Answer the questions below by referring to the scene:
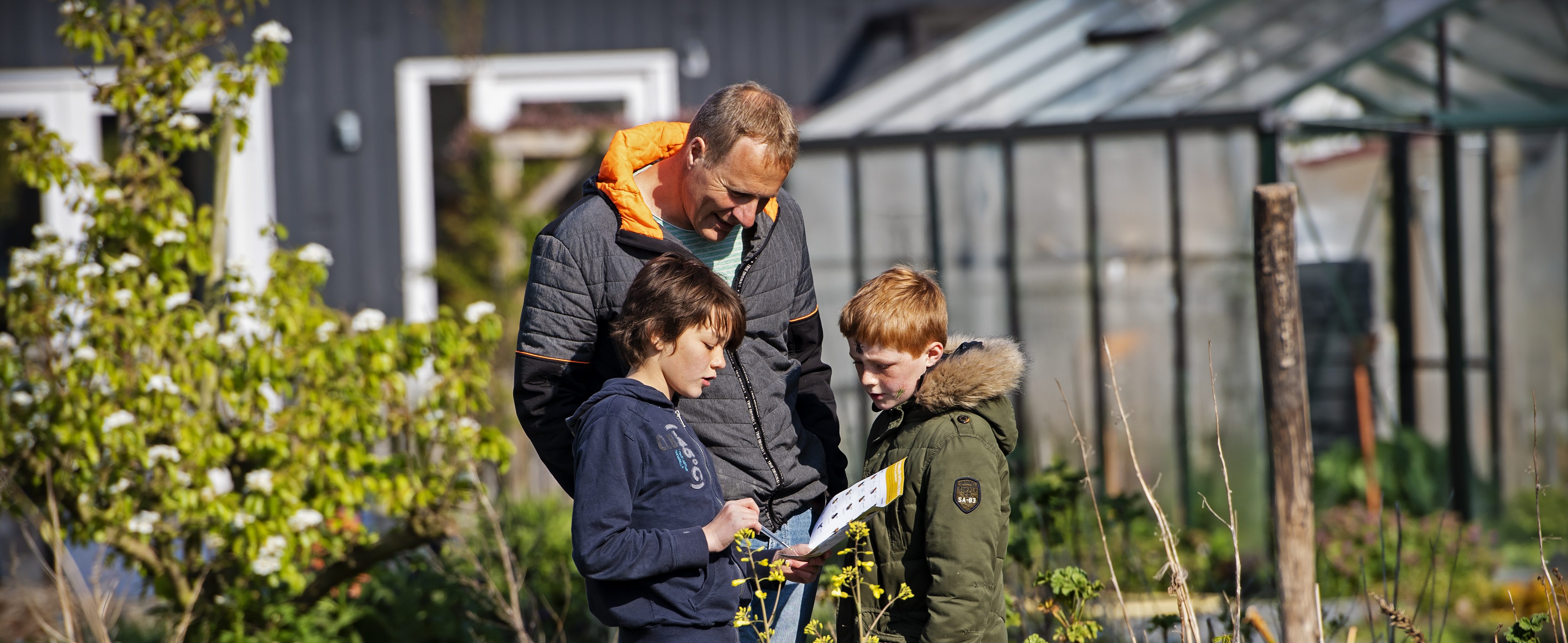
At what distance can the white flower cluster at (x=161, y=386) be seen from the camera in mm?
2895

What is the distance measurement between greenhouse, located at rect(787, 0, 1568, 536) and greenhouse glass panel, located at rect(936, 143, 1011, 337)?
0.01 m

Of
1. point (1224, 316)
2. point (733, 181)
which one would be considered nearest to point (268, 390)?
point (733, 181)

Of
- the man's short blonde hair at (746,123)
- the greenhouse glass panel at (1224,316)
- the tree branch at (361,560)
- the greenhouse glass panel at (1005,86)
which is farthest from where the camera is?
the greenhouse glass panel at (1005,86)

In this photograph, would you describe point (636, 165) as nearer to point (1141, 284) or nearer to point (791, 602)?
point (791, 602)

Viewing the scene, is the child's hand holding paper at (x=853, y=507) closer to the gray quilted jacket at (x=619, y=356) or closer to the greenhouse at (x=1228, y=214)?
the gray quilted jacket at (x=619, y=356)

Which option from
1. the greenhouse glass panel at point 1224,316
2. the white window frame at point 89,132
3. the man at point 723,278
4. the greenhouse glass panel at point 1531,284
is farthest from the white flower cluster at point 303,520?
the greenhouse glass panel at point 1531,284

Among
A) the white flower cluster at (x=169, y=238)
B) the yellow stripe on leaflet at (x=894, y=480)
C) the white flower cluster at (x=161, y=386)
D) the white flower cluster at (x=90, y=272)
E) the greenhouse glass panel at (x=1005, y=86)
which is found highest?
the greenhouse glass panel at (x=1005, y=86)

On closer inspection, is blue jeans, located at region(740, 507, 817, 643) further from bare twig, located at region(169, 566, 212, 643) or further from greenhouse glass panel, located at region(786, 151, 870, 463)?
greenhouse glass panel, located at region(786, 151, 870, 463)

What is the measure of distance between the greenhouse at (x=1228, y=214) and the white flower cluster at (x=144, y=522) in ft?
10.2

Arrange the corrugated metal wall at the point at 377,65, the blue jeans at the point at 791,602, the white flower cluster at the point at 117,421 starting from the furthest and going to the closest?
the corrugated metal wall at the point at 377,65, the white flower cluster at the point at 117,421, the blue jeans at the point at 791,602

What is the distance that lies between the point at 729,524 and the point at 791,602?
359 millimetres

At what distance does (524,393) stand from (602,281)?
23cm

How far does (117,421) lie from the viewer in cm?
282

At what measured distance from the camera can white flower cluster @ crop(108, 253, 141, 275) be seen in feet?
9.91
